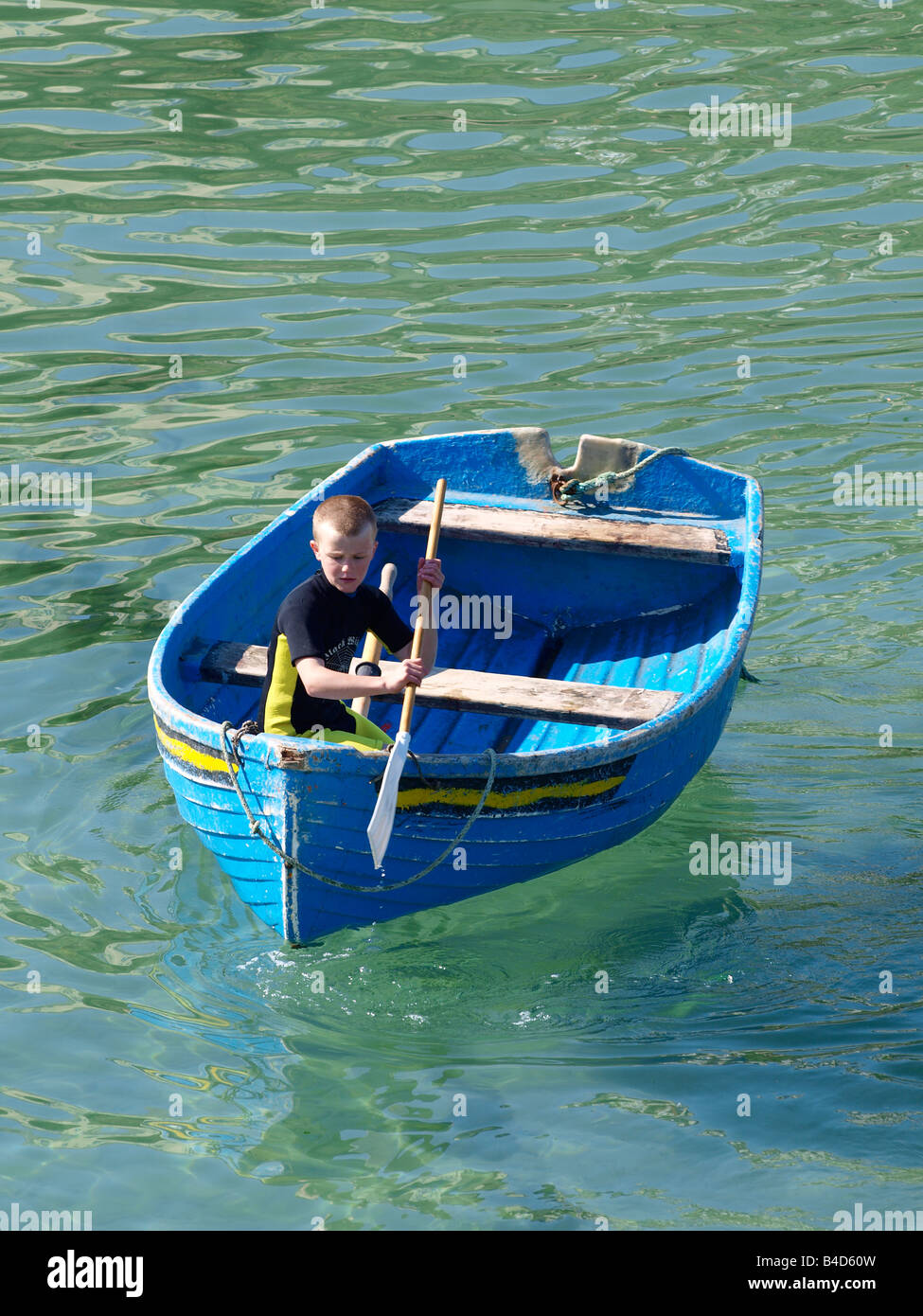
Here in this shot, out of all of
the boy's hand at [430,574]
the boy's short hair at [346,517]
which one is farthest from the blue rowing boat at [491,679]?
the boy's short hair at [346,517]

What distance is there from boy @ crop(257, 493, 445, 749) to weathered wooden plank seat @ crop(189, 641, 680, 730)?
0.34m

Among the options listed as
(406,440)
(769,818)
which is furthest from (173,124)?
(769,818)

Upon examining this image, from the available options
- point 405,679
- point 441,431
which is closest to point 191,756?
point 405,679

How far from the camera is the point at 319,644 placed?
6.16m

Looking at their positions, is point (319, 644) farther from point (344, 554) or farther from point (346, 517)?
point (346, 517)

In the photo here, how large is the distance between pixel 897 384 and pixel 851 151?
179 inches

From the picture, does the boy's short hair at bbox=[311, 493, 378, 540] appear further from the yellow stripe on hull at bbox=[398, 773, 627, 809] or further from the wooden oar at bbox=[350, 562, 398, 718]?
the yellow stripe on hull at bbox=[398, 773, 627, 809]

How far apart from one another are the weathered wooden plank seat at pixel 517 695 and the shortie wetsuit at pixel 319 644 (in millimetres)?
320

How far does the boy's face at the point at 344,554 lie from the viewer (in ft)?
20.0

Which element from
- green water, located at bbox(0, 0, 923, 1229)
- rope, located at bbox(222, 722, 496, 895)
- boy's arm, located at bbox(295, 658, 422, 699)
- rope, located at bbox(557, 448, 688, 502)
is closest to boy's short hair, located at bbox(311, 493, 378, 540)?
boy's arm, located at bbox(295, 658, 422, 699)

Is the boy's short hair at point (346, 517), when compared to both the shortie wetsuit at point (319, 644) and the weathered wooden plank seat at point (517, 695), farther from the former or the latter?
the weathered wooden plank seat at point (517, 695)

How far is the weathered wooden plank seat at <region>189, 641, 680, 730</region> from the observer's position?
22.4 feet
